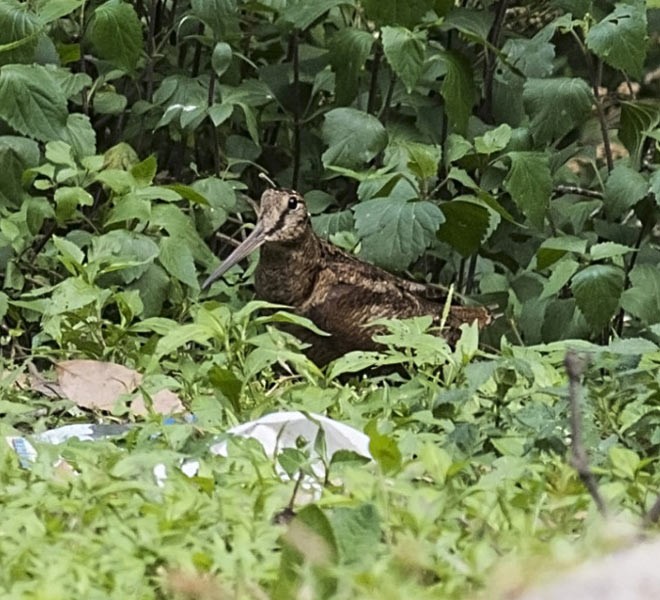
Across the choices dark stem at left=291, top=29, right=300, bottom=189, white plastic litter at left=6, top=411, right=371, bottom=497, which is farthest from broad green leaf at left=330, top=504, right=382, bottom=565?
dark stem at left=291, top=29, right=300, bottom=189

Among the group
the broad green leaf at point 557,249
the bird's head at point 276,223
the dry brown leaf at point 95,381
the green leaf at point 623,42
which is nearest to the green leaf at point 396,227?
the bird's head at point 276,223

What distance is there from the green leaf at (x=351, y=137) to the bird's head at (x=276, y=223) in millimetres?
211

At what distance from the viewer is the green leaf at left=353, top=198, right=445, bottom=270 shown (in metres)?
4.60

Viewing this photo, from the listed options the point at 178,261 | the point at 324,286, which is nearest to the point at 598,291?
the point at 324,286

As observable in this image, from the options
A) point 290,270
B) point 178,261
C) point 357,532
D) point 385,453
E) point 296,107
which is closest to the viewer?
point 357,532

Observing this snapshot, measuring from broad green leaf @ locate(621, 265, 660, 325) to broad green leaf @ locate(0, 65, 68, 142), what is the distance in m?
1.91

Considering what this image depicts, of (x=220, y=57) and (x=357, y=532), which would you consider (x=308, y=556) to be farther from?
(x=220, y=57)

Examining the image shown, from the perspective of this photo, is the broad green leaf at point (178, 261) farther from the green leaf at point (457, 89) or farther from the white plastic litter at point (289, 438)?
the white plastic litter at point (289, 438)

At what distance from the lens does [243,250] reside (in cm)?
491

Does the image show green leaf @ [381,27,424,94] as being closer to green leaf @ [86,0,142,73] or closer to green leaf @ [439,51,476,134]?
green leaf @ [439,51,476,134]

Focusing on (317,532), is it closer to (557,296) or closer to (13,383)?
(13,383)

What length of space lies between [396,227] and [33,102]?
1.23 meters

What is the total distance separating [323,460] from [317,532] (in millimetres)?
663

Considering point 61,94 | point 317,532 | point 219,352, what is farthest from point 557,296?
point 317,532
